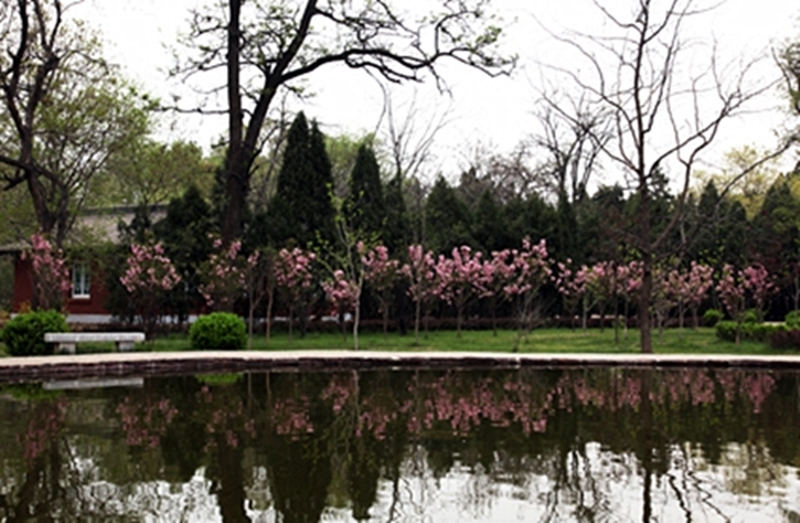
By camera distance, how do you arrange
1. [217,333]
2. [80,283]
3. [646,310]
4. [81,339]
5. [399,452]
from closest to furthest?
1. [399,452]
2. [81,339]
3. [646,310]
4. [217,333]
5. [80,283]

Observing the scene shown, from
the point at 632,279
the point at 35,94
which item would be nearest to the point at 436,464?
the point at 632,279

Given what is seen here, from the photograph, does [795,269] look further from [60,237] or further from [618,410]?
[60,237]

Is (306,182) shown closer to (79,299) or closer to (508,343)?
(508,343)

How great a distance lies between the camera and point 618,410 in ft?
31.7

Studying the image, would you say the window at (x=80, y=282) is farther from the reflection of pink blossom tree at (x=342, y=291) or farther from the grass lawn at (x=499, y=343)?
the reflection of pink blossom tree at (x=342, y=291)

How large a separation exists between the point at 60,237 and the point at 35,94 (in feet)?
14.0

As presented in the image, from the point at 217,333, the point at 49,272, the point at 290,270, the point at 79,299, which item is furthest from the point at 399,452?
the point at 79,299

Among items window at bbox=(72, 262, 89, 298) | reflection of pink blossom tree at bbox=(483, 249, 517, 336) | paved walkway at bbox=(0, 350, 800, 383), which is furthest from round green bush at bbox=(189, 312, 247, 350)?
window at bbox=(72, 262, 89, 298)

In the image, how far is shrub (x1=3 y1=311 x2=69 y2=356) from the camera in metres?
15.5

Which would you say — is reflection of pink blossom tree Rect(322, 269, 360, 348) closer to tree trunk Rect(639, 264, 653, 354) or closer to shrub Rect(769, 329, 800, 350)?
tree trunk Rect(639, 264, 653, 354)

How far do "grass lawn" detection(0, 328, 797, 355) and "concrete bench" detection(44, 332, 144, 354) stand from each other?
0.46m

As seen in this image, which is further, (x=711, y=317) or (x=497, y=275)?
(x=711, y=317)

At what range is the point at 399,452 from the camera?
724cm

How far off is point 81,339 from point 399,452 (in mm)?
10481
